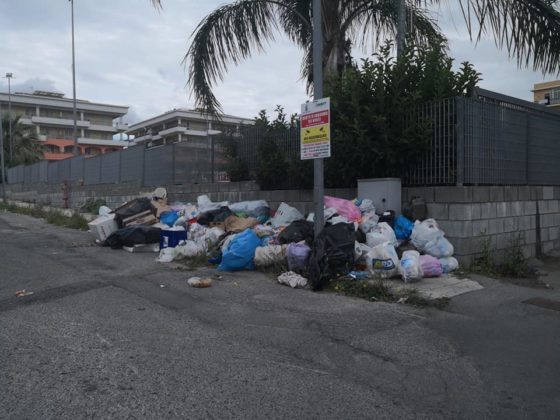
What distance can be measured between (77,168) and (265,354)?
2189 cm

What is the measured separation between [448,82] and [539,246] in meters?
3.57

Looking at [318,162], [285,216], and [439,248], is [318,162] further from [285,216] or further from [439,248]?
[285,216]

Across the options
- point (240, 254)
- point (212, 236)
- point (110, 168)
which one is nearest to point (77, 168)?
point (110, 168)

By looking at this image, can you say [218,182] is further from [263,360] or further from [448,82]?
[263,360]

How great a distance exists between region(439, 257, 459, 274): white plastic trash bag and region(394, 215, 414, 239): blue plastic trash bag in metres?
0.70

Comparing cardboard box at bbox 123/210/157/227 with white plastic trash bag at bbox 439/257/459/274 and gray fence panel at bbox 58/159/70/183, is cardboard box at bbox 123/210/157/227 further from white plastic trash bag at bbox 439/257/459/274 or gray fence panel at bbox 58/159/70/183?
gray fence panel at bbox 58/159/70/183

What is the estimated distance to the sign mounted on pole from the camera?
23.6 ft

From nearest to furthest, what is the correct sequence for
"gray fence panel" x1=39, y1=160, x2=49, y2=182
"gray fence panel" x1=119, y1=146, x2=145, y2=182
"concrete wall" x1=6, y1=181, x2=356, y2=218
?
"concrete wall" x1=6, y1=181, x2=356, y2=218
"gray fence panel" x1=119, y1=146, x2=145, y2=182
"gray fence panel" x1=39, y1=160, x2=49, y2=182

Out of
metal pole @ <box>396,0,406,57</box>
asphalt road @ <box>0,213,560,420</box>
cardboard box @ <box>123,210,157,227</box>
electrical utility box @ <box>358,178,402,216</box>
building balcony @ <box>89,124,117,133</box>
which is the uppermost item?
building balcony @ <box>89,124,117,133</box>

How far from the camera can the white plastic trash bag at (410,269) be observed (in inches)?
256

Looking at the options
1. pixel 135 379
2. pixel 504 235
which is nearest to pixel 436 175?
pixel 504 235

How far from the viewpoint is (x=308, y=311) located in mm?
5418

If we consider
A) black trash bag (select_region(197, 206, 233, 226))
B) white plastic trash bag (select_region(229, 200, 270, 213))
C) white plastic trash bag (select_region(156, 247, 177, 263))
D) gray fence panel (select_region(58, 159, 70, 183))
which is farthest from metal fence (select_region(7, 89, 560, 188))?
gray fence panel (select_region(58, 159, 70, 183))

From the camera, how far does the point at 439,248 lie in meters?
7.25
